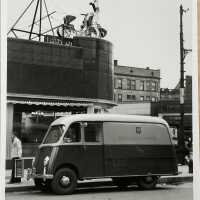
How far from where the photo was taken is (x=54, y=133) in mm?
5160

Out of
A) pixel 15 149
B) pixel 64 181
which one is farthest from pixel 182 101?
pixel 15 149

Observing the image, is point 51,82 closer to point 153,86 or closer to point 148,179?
point 153,86

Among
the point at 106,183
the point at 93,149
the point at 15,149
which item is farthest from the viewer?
the point at 93,149

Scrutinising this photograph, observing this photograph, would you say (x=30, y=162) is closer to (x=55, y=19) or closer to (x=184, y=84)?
(x=55, y=19)

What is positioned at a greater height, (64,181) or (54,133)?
(54,133)

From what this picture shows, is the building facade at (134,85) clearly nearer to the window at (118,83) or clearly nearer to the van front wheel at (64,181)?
the window at (118,83)

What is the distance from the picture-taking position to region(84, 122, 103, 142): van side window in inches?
217

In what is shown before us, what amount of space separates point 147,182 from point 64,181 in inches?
39.0

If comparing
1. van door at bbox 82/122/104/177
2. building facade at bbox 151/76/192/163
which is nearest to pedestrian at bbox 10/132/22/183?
van door at bbox 82/122/104/177

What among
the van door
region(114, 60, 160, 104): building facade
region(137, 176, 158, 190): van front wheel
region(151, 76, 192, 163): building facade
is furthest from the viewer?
the van door

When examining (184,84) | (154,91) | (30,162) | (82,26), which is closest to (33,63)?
(82,26)

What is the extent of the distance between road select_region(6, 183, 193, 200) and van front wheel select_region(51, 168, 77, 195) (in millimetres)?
96

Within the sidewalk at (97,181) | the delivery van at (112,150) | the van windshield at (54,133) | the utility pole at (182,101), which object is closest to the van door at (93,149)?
the delivery van at (112,150)

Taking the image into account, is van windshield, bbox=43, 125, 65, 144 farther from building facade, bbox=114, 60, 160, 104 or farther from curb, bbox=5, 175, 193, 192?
building facade, bbox=114, 60, 160, 104
